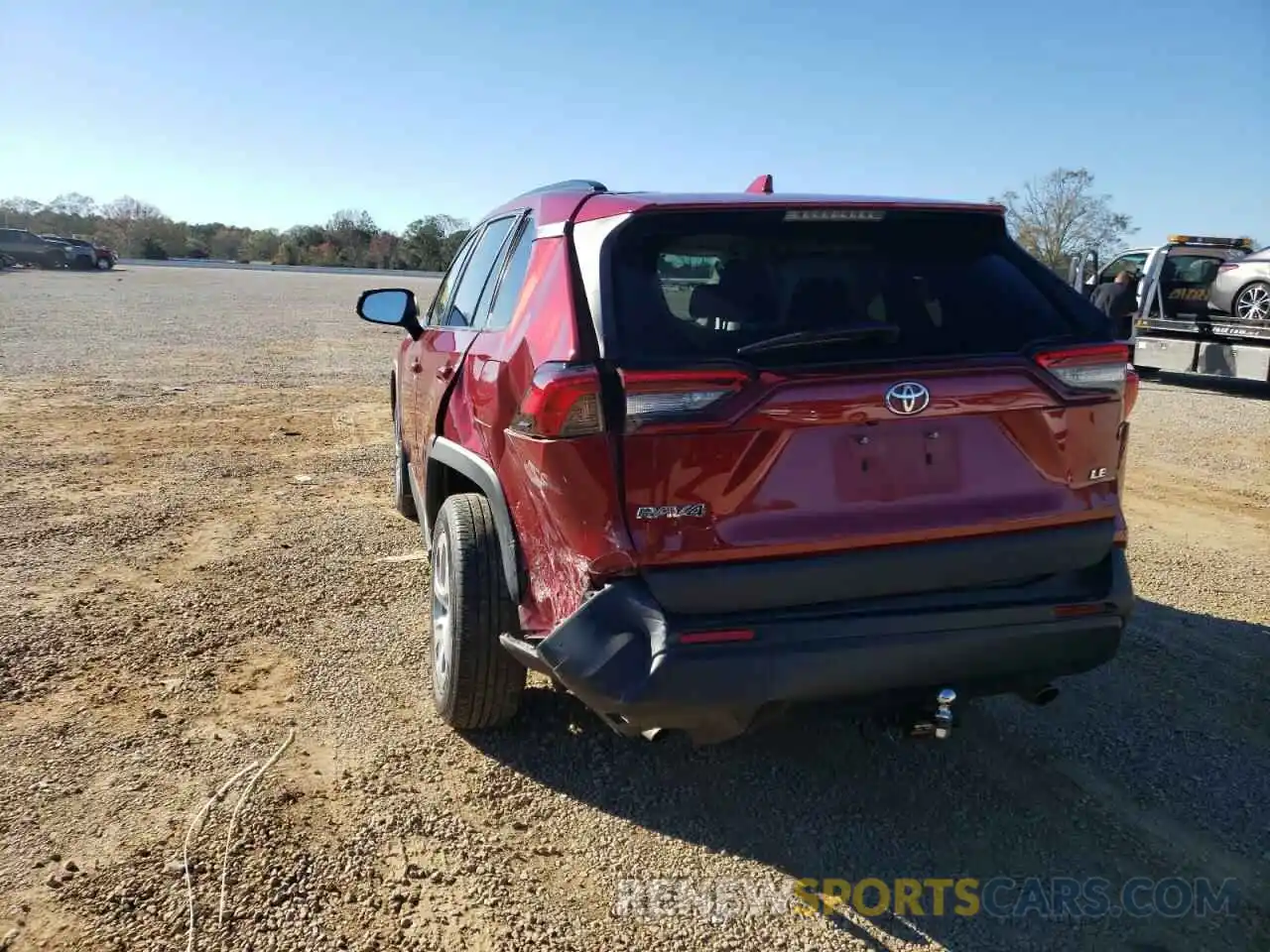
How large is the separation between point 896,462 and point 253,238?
296ft

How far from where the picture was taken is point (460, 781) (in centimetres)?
313

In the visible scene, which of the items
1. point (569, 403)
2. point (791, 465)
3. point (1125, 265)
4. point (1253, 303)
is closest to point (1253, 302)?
point (1253, 303)

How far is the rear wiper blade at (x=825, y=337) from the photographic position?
2.56 m

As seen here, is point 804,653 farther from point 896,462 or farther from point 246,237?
point 246,237

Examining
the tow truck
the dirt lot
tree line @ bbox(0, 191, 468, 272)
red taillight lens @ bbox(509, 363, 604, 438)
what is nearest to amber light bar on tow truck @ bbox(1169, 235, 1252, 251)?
the tow truck

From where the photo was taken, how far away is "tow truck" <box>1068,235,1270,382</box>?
45.9 ft

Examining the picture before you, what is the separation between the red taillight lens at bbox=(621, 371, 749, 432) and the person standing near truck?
1383cm

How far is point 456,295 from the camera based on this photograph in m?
4.52

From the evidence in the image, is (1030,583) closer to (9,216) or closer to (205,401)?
(205,401)

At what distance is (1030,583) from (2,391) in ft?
37.4

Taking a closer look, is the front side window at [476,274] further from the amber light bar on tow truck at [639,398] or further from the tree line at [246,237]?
the tree line at [246,237]

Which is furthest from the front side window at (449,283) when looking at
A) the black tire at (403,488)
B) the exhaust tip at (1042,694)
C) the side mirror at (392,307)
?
the exhaust tip at (1042,694)

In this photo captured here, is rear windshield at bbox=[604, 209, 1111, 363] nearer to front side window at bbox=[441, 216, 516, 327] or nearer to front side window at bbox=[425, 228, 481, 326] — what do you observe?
front side window at bbox=[441, 216, 516, 327]

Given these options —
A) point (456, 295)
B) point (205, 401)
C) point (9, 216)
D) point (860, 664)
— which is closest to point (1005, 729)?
point (860, 664)
